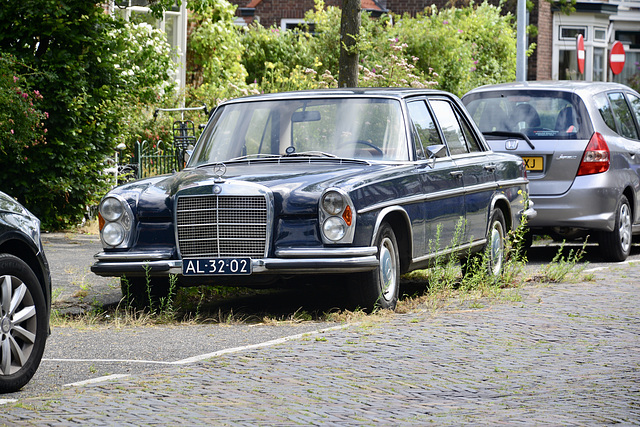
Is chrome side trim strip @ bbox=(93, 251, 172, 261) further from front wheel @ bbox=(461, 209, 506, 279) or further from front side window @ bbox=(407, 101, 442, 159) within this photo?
front wheel @ bbox=(461, 209, 506, 279)

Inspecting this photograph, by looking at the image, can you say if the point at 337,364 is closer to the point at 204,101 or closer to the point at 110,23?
the point at 110,23

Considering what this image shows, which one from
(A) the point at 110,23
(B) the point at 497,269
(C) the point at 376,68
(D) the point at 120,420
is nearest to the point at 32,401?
(D) the point at 120,420

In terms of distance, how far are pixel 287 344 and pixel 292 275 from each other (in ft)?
3.85

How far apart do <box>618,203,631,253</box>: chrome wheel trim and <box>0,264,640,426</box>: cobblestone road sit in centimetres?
427

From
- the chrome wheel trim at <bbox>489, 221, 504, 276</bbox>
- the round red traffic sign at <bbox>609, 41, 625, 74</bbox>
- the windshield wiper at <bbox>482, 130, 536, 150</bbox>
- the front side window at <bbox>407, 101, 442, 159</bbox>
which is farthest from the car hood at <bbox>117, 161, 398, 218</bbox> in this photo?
the round red traffic sign at <bbox>609, 41, 625, 74</bbox>

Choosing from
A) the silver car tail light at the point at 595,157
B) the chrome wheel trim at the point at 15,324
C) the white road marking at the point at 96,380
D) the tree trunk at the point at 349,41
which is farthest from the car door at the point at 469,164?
the chrome wheel trim at the point at 15,324

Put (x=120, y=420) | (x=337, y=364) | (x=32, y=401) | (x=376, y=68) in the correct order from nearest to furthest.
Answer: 1. (x=120, y=420)
2. (x=32, y=401)
3. (x=337, y=364)
4. (x=376, y=68)

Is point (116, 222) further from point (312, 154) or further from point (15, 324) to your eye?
point (15, 324)

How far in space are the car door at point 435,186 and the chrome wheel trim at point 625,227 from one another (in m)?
3.26

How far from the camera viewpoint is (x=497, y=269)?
10.5 meters

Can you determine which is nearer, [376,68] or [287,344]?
[287,344]

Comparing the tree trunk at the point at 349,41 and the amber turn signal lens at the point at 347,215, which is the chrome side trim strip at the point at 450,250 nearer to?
the amber turn signal lens at the point at 347,215

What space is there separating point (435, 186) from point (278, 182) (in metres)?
1.61

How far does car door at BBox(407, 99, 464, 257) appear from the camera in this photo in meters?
9.11
